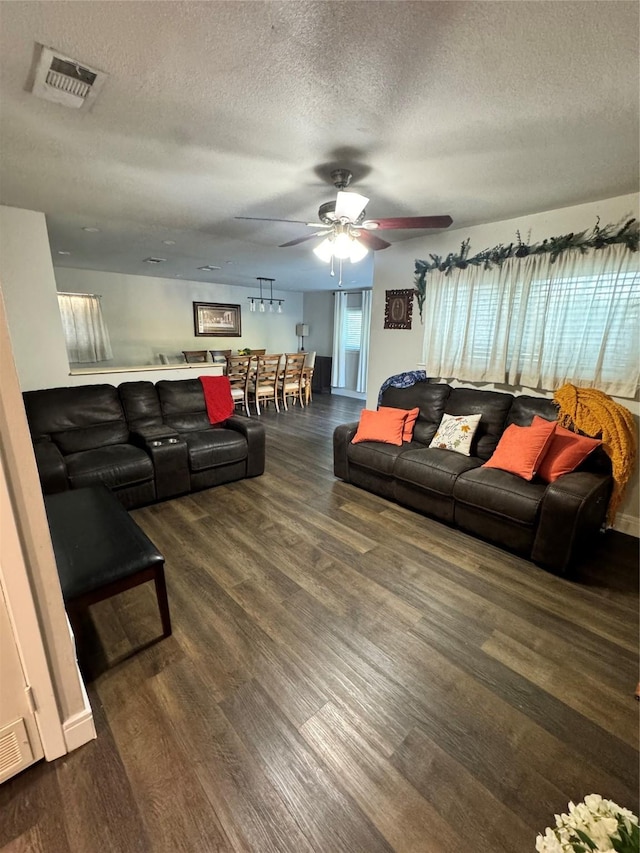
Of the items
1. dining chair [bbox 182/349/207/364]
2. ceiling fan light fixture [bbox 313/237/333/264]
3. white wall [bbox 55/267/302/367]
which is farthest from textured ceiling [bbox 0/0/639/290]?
dining chair [bbox 182/349/207/364]

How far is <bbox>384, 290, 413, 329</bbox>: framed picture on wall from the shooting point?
4.04 metres

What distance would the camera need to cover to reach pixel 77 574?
1474mm

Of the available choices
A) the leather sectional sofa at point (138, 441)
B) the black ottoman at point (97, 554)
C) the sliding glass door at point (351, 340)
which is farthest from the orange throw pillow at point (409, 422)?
the sliding glass door at point (351, 340)

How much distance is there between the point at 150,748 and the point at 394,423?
269 cm

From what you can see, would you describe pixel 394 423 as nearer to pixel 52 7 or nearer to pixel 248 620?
pixel 248 620

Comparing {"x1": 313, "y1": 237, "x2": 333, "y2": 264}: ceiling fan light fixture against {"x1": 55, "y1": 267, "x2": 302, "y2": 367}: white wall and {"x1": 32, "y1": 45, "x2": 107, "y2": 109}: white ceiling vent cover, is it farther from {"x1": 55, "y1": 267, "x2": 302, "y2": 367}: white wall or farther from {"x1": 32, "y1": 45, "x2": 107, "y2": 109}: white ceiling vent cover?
{"x1": 55, "y1": 267, "x2": 302, "y2": 367}: white wall

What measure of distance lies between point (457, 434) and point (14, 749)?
3052 millimetres

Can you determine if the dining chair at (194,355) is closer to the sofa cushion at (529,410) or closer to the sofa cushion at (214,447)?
the sofa cushion at (214,447)

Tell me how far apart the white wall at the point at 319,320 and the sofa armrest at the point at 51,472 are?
6.78 metres

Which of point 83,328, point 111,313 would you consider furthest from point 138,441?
point 111,313

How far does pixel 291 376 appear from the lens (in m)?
6.79

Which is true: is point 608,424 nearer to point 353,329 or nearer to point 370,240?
point 370,240

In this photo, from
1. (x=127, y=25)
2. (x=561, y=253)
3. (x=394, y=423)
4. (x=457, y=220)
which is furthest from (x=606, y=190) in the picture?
(x=127, y=25)

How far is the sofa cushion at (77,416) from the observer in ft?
9.98
